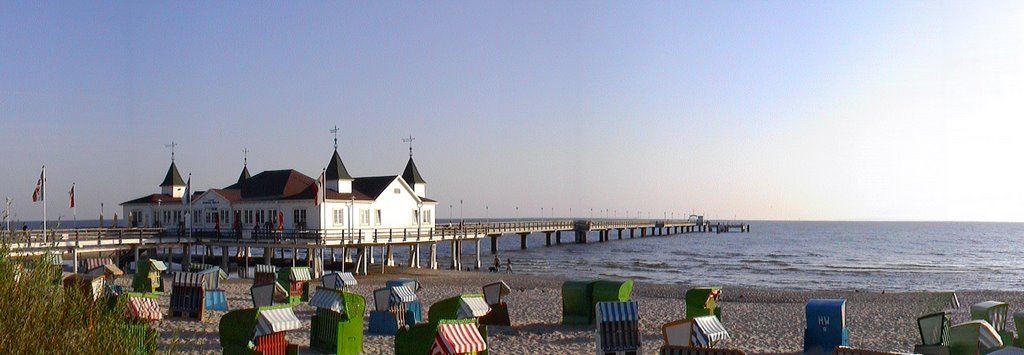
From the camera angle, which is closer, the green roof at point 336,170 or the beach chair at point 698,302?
the beach chair at point 698,302

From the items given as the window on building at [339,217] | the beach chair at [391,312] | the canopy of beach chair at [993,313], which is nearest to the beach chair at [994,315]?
the canopy of beach chair at [993,313]

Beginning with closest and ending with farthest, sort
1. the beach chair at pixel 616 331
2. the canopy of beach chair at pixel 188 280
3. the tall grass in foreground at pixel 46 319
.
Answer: the tall grass in foreground at pixel 46 319 → the beach chair at pixel 616 331 → the canopy of beach chair at pixel 188 280

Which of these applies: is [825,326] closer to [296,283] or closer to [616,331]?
[616,331]

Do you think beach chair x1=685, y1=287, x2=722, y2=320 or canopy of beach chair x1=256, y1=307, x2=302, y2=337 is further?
beach chair x1=685, y1=287, x2=722, y2=320

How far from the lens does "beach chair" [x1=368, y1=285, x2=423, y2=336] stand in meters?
17.3

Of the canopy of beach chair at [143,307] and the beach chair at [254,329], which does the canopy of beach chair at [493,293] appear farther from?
the beach chair at [254,329]

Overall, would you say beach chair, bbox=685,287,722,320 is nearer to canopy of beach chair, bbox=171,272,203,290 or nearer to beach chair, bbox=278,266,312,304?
canopy of beach chair, bbox=171,272,203,290

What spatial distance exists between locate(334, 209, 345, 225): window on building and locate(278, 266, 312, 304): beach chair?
13.0 m

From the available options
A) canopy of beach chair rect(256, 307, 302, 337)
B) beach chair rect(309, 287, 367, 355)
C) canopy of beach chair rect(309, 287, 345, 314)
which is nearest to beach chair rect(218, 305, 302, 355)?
canopy of beach chair rect(256, 307, 302, 337)

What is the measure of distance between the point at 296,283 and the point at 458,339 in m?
13.3

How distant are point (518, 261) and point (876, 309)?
33.2 meters

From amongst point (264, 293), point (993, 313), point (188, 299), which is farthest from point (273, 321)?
point (993, 313)

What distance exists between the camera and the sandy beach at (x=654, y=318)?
16.4m

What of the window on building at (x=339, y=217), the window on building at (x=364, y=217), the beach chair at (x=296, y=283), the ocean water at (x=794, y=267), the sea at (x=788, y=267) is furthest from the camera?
the ocean water at (x=794, y=267)
